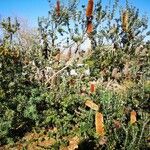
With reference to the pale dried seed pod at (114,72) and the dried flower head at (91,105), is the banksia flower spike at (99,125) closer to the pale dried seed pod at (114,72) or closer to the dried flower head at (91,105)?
the dried flower head at (91,105)

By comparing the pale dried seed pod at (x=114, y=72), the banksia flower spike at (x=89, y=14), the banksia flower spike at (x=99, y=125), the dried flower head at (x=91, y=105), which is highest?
the banksia flower spike at (x=89, y=14)

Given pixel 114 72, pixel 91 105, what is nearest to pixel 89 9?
pixel 114 72

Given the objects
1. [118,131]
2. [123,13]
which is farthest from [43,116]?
[123,13]

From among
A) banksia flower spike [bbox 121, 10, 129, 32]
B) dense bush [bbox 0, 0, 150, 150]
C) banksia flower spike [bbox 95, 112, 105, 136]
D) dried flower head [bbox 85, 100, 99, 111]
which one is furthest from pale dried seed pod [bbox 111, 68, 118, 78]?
banksia flower spike [bbox 95, 112, 105, 136]

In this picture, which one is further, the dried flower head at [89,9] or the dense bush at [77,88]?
the dried flower head at [89,9]

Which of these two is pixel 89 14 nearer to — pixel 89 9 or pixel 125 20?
pixel 89 9

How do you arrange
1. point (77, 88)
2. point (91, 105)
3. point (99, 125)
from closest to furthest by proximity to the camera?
point (99, 125), point (91, 105), point (77, 88)

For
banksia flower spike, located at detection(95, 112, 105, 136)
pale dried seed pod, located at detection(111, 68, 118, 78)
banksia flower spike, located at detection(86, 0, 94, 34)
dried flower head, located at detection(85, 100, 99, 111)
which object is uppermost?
banksia flower spike, located at detection(86, 0, 94, 34)

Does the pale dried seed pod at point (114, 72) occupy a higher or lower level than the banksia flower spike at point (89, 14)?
lower

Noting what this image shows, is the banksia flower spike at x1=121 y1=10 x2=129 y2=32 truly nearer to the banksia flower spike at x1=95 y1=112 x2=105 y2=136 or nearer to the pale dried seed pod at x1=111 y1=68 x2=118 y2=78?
the pale dried seed pod at x1=111 y1=68 x2=118 y2=78

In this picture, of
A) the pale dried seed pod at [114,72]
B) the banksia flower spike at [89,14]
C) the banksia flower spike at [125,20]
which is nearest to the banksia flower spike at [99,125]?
the pale dried seed pod at [114,72]

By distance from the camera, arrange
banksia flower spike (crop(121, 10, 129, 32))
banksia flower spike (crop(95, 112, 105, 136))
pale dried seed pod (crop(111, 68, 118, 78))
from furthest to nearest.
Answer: banksia flower spike (crop(121, 10, 129, 32)), pale dried seed pod (crop(111, 68, 118, 78)), banksia flower spike (crop(95, 112, 105, 136))

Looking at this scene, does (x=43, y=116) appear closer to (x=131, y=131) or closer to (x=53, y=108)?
(x=53, y=108)

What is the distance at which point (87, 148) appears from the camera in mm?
6973
